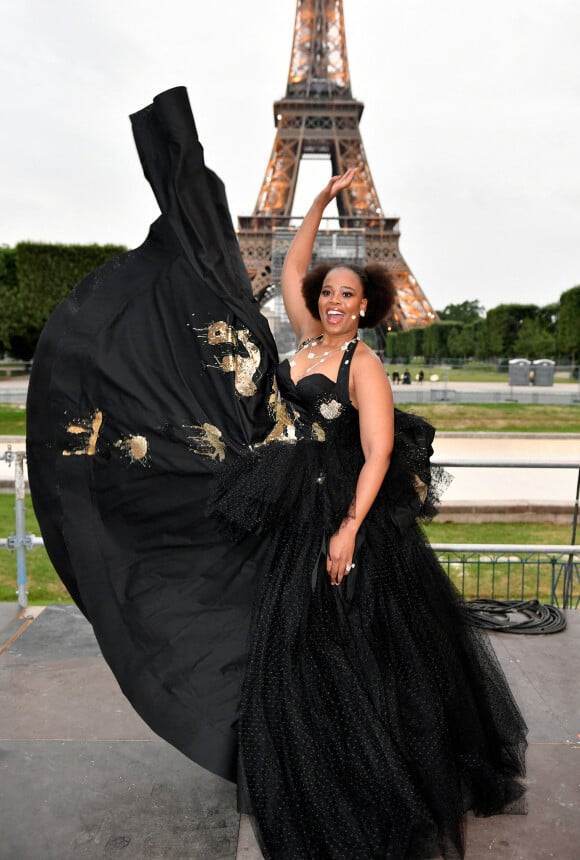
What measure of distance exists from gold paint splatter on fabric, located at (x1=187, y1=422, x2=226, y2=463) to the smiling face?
0.49m

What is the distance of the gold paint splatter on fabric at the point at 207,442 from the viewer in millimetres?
2295

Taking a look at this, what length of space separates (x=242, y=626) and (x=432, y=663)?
59 centimetres

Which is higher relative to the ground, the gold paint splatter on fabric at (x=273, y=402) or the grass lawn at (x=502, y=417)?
the gold paint splatter on fabric at (x=273, y=402)

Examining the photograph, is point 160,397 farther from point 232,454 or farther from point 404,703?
point 404,703

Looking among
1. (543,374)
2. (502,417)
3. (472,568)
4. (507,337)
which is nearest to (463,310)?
(507,337)

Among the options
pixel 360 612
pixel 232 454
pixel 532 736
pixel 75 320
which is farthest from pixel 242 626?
pixel 532 736

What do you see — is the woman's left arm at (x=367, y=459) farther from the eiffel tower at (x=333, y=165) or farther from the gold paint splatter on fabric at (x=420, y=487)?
the eiffel tower at (x=333, y=165)

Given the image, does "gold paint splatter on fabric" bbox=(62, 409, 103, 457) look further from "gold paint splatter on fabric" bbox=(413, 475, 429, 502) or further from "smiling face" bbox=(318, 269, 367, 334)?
"gold paint splatter on fabric" bbox=(413, 475, 429, 502)

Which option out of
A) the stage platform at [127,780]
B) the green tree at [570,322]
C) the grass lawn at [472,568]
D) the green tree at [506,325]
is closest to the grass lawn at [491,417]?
the grass lawn at [472,568]

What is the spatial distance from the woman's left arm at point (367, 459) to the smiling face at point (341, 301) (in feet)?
0.68

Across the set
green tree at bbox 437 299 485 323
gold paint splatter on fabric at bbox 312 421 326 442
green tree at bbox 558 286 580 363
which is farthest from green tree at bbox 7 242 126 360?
green tree at bbox 437 299 485 323

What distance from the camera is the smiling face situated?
2.34 meters

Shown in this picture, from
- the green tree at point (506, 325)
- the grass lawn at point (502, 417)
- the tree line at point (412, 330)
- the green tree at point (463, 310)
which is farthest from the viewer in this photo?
the green tree at point (463, 310)

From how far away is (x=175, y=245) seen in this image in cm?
240
